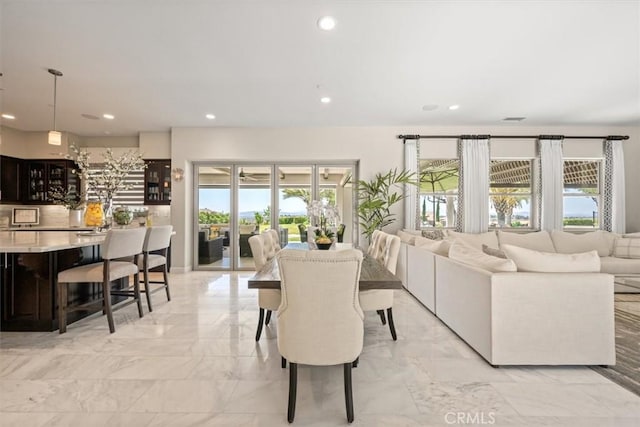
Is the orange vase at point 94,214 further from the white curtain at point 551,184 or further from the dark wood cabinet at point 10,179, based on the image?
the white curtain at point 551,184

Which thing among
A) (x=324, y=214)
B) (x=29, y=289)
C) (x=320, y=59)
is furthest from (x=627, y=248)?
(x=29, y=289)

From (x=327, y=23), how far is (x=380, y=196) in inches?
140

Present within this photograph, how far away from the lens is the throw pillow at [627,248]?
15.1 ft

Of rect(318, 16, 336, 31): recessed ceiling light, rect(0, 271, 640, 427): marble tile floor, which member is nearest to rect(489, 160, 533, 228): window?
rect(0, 271, 640, 427): marble tile floor

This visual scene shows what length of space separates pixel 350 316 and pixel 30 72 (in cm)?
474

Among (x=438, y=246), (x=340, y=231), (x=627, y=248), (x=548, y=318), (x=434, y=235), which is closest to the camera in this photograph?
(x=548, y=318)

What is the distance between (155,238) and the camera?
11.9 feet

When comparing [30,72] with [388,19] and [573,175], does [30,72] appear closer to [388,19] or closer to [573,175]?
[388,19]

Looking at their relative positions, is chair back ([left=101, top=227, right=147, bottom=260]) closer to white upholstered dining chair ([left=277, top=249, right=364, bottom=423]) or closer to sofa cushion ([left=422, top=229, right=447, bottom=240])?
white upholstered dining chair ([left=277, top=249, right=364, bottom=423])

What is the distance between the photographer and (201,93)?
13.4ft

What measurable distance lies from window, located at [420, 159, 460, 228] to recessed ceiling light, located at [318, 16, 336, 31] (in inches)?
148

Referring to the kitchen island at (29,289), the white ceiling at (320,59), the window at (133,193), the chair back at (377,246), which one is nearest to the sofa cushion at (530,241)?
the white ceiling at (320,59)

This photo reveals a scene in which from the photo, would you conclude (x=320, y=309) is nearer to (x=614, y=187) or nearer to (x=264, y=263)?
(x=264, y=263)

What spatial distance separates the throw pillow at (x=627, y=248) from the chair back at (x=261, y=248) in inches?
227
